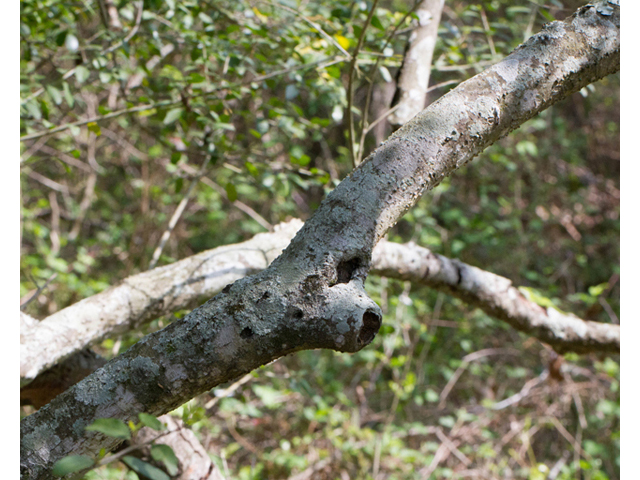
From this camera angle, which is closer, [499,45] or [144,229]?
[499,45]

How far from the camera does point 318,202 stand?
340 centimetres

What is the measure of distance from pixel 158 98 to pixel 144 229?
1678 mm

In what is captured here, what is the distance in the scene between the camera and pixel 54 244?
10.6ft

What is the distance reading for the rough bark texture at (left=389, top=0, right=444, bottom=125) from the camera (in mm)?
1377

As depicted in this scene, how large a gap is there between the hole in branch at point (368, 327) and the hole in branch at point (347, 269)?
60 millimetres

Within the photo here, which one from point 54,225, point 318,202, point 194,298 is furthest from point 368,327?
point 54,225

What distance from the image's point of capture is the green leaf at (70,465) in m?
0.49

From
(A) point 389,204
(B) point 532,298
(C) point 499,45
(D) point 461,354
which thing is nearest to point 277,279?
(A) point 389,204

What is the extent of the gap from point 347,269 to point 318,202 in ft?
9.05

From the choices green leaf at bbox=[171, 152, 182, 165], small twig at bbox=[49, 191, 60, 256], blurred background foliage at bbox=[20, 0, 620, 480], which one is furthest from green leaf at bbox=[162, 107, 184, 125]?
small twig at bbox=[49, 191, 60, 256]

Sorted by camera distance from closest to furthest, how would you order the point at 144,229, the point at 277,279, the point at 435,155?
the point at 277,279
the point at 435,155
the point at 144,229

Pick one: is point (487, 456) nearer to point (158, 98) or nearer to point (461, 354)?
point (461, 354)

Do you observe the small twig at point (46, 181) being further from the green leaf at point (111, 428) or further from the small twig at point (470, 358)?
the green leaf at point (111, 428)

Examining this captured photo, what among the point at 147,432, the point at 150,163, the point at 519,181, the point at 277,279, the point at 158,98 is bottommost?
the point at 519,181
